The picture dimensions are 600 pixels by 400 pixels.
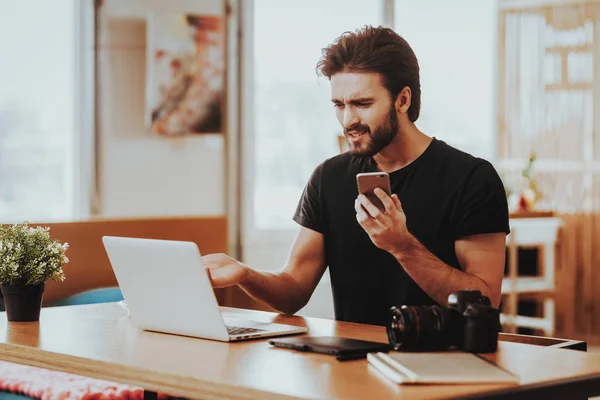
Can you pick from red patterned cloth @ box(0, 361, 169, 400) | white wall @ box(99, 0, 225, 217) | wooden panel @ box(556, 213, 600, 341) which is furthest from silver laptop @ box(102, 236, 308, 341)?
wooden panel @ box(556, 213, 600, 341)

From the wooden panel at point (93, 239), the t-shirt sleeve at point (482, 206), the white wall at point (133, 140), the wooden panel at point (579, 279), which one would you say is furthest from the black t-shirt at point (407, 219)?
the wooden panel at point (579, 279)

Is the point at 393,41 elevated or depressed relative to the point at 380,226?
elevated

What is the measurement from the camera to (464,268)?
7.89 feet

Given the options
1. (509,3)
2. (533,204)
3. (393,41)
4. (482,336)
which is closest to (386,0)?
(509,3)

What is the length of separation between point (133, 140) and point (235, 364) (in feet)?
11.2

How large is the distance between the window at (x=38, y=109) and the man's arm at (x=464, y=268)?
8.89ft

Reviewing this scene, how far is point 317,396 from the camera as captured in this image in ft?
4.66

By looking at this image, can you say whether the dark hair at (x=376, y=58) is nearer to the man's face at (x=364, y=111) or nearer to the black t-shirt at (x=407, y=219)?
the man's face at (x=364, y=111)

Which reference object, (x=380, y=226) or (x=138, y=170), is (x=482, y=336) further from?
(x=138, y=170)

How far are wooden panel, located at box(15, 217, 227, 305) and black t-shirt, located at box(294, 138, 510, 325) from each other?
123 centimetres

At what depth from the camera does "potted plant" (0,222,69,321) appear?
225cm

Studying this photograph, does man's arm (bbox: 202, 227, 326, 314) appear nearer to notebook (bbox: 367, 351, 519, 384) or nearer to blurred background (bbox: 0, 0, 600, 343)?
notebook (bbox: 367, 351, 519, 384)

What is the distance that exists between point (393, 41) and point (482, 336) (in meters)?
1.01

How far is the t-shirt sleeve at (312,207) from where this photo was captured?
268cm
